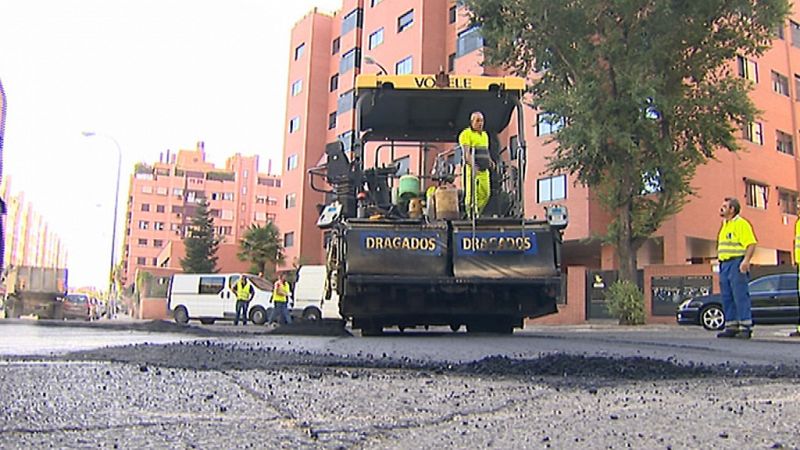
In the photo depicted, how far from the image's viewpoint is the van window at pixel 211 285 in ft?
96.8

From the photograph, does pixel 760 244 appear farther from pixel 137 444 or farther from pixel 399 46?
pixel 137 444

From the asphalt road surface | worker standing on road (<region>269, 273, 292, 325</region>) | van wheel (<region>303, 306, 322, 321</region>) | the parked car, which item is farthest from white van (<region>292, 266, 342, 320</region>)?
the asphalt road surface

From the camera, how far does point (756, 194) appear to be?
1297 inches

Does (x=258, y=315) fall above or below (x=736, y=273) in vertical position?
below

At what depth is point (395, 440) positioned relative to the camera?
238 cm

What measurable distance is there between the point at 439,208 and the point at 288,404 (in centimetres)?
545

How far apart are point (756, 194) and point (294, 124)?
32668 millimetres

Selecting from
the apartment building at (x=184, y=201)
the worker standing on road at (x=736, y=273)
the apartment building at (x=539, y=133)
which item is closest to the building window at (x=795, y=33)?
the apartment building at (x=539, y=133)

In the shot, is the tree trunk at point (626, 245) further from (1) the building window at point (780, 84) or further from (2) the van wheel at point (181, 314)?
(1) the building window at point (780, 84)

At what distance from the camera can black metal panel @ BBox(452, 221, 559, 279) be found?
7.99m

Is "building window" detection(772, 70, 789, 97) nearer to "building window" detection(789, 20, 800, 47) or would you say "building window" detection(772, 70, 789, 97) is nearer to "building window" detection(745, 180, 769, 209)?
"building window" detection(789, 20, 800, 47)

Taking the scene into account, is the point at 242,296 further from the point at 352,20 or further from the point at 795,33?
the point at 352,20

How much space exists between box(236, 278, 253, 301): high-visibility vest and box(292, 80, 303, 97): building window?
29687 millimetres

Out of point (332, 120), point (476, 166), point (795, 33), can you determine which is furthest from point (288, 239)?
point (476, 166)
